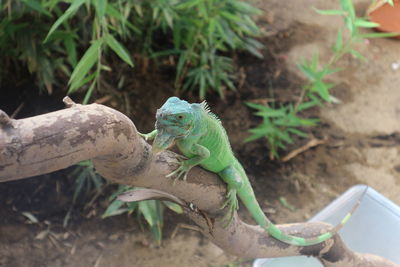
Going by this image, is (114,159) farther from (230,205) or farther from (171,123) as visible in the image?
(230,205)

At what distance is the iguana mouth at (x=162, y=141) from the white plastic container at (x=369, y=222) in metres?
1.39

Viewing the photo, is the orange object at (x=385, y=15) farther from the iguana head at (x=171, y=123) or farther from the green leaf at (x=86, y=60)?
the iguana head at (x=171, y=123)

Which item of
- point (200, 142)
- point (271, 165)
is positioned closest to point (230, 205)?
point (200, 142)

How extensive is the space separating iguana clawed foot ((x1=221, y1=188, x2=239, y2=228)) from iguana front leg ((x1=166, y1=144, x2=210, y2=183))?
173 mm

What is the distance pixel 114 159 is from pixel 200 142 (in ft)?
1.29

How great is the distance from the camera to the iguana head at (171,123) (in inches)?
43.5

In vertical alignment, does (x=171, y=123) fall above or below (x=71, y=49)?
above

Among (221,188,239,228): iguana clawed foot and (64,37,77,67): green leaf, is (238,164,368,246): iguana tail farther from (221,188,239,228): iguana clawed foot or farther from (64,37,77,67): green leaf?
(64,37,77,67): green leaf

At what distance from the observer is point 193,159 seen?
49.4 inches

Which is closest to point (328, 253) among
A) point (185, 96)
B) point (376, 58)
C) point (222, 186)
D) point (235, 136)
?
point (222, 186)

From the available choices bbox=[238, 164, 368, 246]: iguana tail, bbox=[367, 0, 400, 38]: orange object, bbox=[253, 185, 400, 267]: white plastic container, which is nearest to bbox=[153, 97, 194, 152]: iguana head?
bbox=[238, 164, 368, 246]: iguana tail

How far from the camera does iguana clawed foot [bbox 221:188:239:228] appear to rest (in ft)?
4.52

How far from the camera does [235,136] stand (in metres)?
3.29

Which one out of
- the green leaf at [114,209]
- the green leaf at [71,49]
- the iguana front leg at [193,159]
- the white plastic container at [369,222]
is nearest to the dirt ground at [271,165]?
the green leaf at [114,209]
